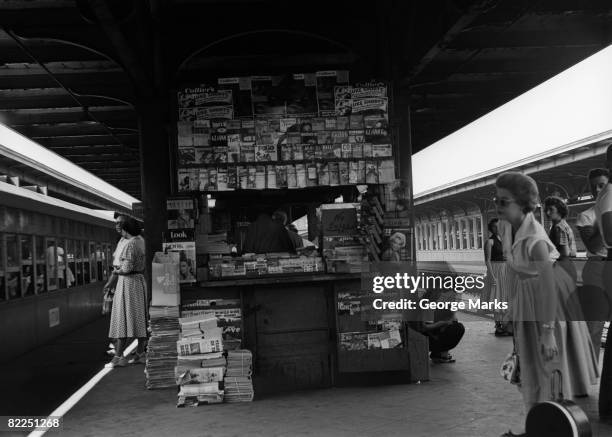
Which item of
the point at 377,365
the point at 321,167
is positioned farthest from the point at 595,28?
the point at 377,365

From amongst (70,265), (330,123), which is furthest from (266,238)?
(70,265)

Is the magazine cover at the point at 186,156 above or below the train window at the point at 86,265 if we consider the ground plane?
above

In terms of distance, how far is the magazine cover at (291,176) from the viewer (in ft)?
21.7

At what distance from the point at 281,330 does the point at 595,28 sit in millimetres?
5096

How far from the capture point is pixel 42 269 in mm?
11805

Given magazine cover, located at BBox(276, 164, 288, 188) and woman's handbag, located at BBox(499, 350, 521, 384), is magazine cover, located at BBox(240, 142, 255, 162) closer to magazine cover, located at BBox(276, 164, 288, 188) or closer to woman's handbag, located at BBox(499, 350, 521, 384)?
magazine cover, located at BBox(276, 164, 288, 188)

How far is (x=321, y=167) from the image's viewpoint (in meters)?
6.71

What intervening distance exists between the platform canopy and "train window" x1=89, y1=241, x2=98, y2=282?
7223 millimetres

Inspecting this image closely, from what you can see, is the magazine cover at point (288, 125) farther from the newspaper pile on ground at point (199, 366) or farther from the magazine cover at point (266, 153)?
the newspaper pile on ground at point (199, 366)

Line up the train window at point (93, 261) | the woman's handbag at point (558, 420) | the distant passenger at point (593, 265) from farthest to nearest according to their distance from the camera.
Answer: the train window at point (93, 261), the distant passenger at point (593, 265), the woman's handbag at point (558, 420)

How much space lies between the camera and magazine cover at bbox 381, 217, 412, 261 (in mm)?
6816

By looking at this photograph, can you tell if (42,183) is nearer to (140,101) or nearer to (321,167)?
(140,101)

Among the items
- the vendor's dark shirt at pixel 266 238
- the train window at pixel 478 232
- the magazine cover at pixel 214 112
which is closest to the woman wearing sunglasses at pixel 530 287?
the magazine cover at pixel 214 112

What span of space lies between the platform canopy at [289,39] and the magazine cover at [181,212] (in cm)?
66
